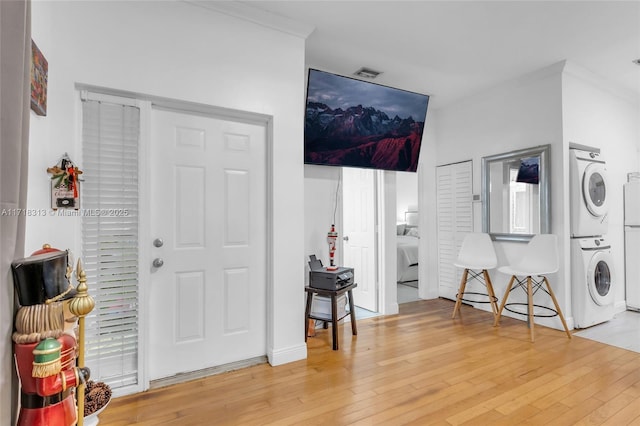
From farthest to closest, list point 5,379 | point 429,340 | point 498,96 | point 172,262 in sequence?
1. point 498,96
2. point 429,340
3. point 172,262
4. point 5,379

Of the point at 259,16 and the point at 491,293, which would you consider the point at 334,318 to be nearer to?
the point at 491,293

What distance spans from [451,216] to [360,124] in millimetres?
1965

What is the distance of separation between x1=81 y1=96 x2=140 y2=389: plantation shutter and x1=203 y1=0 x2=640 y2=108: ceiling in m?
1.28

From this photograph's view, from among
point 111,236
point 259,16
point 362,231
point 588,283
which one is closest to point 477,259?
point 588,283

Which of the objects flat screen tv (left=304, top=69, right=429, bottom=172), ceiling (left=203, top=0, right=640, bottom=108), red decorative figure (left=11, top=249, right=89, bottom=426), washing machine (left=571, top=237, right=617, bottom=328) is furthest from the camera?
washing machine (left=571, top=237, right=617, bottom=328)

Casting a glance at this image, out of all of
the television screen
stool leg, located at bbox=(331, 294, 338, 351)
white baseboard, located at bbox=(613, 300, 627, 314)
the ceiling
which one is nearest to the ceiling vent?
the ceiling

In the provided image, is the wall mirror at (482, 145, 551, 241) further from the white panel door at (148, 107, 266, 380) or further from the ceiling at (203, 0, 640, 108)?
the white panel door at (148, 107, 266, 380)

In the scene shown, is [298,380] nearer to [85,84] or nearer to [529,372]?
[529,372]

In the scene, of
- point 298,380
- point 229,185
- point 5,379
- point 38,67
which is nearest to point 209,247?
point 229,185

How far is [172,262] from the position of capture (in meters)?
2.36

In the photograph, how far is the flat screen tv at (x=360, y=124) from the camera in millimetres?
3141

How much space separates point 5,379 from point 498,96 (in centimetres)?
467

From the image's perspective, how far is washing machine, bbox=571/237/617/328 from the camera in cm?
342

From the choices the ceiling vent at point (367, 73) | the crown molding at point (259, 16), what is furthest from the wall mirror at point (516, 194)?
the crown molding at point (259, 16)
